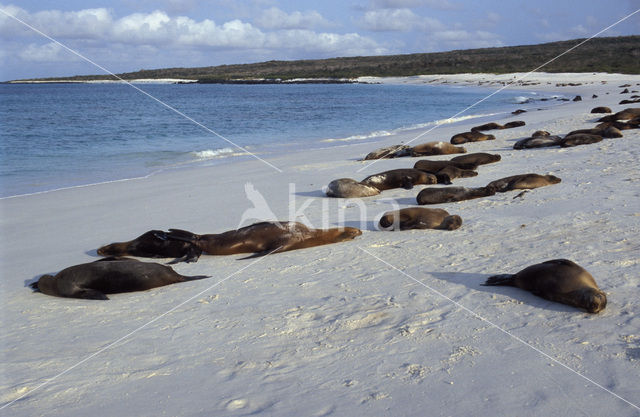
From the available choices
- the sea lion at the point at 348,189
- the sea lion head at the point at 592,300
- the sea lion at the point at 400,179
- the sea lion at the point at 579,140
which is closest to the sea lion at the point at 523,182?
the sea lion at the point at 400,179

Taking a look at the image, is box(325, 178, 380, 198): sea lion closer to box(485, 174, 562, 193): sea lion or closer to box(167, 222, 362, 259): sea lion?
box(485, 174, 562, 193): sea lion

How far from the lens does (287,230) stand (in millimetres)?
6238

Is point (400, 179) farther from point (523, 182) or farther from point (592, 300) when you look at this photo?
point (592, 300)

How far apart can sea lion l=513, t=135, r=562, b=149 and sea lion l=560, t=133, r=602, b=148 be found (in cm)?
30

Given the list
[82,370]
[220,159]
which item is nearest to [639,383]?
[82,370]

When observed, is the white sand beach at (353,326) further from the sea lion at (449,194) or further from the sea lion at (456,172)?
the sea lion at (456,172)

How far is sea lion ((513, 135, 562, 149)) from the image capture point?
11828 mm

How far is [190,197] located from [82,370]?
610 centimetres

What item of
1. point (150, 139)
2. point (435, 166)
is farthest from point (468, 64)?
point (435, 166)

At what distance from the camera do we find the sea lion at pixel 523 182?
8.00 meters

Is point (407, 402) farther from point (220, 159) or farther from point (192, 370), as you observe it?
point (220, 159)

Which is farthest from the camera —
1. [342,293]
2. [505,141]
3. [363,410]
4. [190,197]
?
[505,141]

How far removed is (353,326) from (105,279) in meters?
2.43

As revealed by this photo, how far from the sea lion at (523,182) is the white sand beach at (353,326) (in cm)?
34
